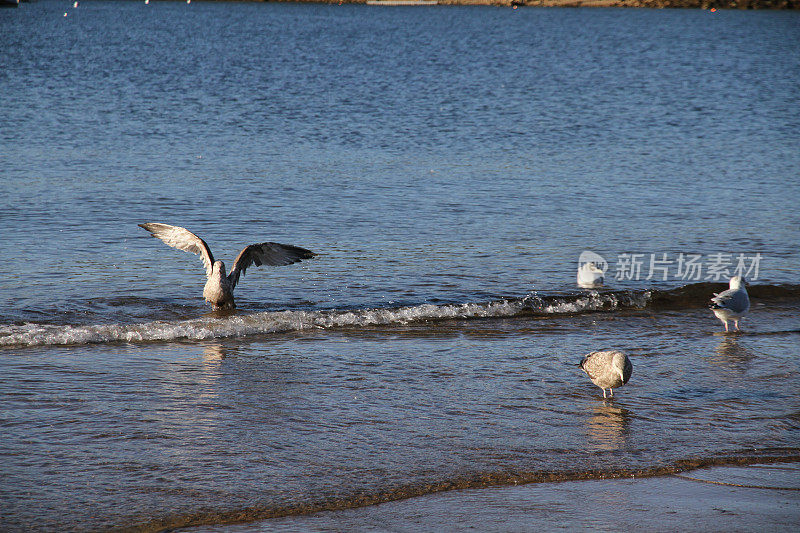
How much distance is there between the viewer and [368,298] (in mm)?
10547

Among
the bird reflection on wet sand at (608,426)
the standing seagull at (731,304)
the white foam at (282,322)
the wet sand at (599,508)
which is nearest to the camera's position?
the wet sand at (599,508)

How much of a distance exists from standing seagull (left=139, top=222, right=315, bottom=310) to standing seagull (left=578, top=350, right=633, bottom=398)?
13.3 ft

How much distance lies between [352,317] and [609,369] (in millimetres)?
3369

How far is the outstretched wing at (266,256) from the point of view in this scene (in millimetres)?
10062

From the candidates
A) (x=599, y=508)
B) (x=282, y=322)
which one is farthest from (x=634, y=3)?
(x=599, y=508)

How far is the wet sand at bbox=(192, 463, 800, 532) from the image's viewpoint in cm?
506

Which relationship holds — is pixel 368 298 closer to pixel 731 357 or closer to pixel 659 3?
pixel 731 357

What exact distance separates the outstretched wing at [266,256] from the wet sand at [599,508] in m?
5.11

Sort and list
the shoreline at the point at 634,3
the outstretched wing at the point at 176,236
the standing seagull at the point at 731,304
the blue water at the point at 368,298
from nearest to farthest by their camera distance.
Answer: the blue water at the point at 368,298, the standing seagull at the point at 731,304, the outstretched wing at the point at 176,236, the shoreline at the point at 634,3

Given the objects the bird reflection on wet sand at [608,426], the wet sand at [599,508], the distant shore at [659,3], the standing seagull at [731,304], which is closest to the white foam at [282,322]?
the standing seagull at [731,304]

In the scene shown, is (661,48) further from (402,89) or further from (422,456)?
(422,456)

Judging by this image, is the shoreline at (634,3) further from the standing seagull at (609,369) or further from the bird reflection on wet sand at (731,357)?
the standing seagull at (609,369)

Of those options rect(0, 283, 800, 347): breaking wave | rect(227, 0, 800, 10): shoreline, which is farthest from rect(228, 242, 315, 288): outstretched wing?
rect(227, 0, 800, 10): shoreline

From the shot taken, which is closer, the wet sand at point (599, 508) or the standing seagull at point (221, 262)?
the wet sand at point (599, 508)
